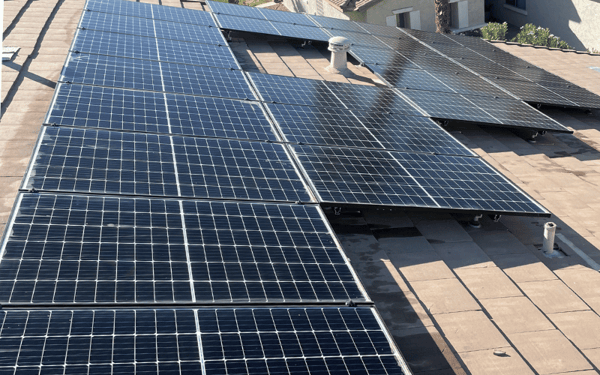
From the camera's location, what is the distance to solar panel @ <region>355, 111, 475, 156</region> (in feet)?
59.7

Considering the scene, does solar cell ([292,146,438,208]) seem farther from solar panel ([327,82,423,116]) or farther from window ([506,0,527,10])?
window ([506,0,527,10])

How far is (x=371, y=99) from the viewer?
874 inches

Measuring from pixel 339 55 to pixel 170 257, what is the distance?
18056 mm

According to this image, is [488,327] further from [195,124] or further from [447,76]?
[447,76]

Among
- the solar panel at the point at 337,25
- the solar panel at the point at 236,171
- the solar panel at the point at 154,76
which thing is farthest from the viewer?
the solar panel at the point at 337,25

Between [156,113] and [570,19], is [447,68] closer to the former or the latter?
[156,113]

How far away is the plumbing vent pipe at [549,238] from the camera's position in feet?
48.1

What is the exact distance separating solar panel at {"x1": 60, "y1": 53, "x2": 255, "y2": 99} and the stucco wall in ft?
189

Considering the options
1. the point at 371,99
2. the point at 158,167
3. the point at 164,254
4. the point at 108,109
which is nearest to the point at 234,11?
the point at 371,99

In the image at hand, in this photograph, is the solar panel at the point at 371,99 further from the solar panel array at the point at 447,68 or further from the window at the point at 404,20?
the window at the point at 404,20

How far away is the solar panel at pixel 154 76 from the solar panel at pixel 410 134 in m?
4.50

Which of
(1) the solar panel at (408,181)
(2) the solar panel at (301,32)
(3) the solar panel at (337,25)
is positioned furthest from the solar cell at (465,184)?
(3) the solar panel at (337,25)

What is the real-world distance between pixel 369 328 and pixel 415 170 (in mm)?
7569

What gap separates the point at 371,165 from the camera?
16203 mm
